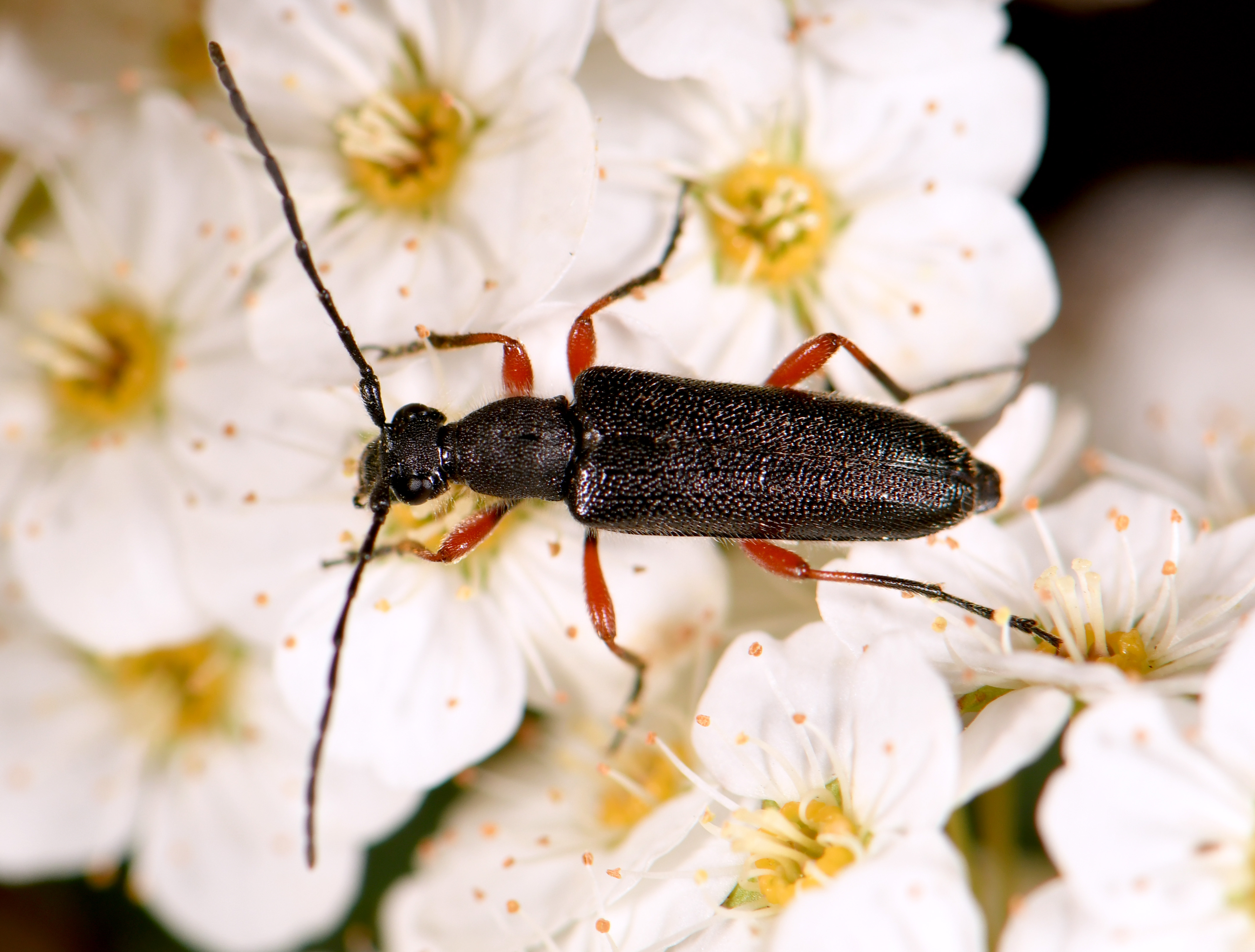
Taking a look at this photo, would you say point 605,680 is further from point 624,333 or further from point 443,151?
point 443,151

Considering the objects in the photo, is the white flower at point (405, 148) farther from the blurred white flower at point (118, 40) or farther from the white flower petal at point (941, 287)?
the white flower petal at point (941, 287)

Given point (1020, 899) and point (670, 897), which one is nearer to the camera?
point (1020, 899)

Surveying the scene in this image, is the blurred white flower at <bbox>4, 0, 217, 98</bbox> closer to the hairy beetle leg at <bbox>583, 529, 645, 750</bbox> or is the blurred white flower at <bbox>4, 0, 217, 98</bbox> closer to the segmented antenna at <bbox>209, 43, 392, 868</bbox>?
the segmented antenna at <bbox>209, 43, 392, 868</bbox>

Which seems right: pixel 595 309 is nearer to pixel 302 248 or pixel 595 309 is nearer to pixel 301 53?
pixel 302 248

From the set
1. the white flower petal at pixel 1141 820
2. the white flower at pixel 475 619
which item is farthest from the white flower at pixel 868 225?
the white flower petal at pixel 1141 820

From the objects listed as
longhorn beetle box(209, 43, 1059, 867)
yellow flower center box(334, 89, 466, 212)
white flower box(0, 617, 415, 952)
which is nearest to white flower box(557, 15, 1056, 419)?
longhorn beetle box(209, 43, 1059, 867)

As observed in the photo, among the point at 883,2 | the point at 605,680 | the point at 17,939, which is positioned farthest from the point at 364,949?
the point at 883,2

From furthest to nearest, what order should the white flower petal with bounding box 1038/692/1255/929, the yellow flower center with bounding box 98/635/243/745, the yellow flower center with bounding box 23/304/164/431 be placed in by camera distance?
1. the yellow flower center with bounding box 98/635/243/745
2. the yellow flower center with bounding box 23/304/164/431
3. the white flower petal with bounding box 1038/692/1255/929
